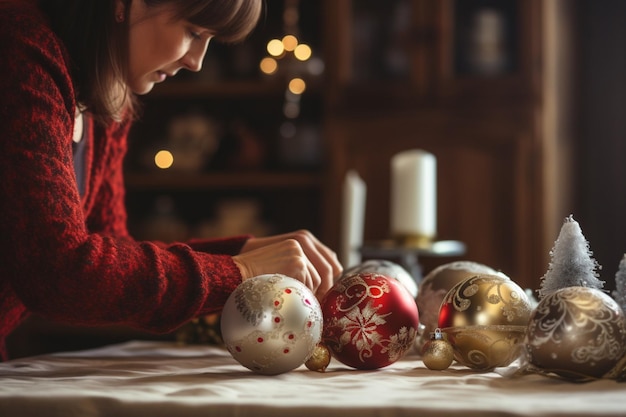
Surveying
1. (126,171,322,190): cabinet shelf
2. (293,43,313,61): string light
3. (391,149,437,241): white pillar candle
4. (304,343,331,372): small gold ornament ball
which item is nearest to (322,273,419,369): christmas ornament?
(304,343,331,372): small gold ornament ball

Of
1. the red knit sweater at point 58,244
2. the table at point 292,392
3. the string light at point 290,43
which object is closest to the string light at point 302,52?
the string light at point 290,43

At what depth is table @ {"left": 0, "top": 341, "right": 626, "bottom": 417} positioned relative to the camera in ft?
1.99

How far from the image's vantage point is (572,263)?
2.80ft

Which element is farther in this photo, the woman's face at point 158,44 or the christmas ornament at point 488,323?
the woman's face at point 158,44

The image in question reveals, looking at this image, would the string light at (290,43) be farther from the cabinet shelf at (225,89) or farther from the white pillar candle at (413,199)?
the white pillar candle at (413,199)

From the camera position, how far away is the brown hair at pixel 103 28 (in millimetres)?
1024

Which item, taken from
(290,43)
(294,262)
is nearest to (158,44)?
(294,262)

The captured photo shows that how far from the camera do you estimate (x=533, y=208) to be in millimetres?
2475

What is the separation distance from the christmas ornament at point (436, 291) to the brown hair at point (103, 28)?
16.8 inches

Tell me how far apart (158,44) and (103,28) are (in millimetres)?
79

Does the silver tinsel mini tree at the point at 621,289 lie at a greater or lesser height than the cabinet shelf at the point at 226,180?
lesser

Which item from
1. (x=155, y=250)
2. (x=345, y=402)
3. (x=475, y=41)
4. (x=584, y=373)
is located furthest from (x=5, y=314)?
(x=475, y=41)

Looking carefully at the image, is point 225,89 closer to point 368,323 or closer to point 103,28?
point 103,28

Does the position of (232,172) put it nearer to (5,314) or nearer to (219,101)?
(219,101)
